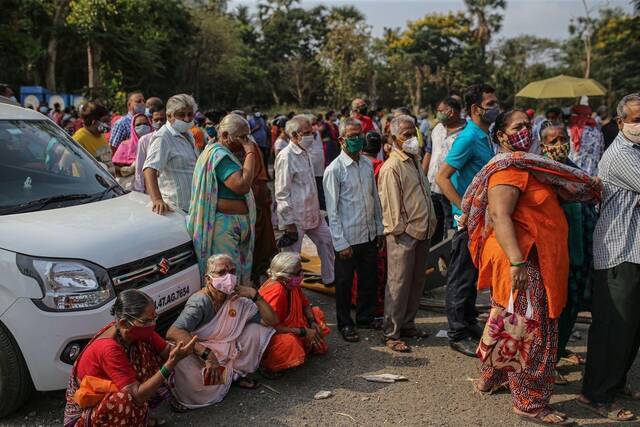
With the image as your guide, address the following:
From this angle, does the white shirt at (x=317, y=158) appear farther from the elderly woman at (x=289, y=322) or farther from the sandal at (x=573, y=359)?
the sandal at (x=573, y=359)

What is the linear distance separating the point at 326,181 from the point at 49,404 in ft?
8.54

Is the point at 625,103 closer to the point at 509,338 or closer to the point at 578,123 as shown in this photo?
the point at 509,338

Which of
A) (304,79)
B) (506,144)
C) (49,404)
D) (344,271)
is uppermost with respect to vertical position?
(304,79)

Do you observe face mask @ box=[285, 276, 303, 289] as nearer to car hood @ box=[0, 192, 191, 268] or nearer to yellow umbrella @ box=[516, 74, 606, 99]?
car hood @ box=[0, 192, 191, 268]

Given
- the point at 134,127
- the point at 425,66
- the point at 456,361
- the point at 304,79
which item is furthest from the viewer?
the point at 425,66

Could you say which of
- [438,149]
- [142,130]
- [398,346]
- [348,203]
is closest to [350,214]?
[348,203]

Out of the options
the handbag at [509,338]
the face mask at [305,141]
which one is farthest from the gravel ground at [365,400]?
the face mask at [305,141]

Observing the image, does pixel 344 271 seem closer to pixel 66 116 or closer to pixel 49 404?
pixel 49 404

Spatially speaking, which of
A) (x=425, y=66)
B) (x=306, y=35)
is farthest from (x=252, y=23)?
(x=425, y=66)

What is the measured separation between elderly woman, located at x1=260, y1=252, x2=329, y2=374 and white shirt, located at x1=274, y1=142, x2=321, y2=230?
1.27 metres

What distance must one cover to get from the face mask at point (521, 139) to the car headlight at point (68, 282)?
267 centimetres

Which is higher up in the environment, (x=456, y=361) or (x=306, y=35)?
(x=306, y=35)

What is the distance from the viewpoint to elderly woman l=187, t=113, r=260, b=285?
14.5 ft

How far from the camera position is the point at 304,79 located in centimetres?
4616
